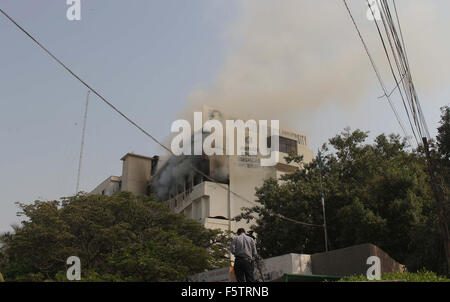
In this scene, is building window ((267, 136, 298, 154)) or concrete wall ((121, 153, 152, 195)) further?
concrete wall ((121, 153, 152, 195))

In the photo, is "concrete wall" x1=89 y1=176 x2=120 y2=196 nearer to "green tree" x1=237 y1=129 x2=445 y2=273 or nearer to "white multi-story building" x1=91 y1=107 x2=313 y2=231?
"white multi-story building" x1=91 y1=107 x2=313 y2=231

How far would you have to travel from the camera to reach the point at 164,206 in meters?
30.6

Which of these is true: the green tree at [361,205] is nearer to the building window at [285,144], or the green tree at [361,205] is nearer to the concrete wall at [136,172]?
the building window at [285,144]

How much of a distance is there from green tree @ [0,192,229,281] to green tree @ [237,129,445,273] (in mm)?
4555

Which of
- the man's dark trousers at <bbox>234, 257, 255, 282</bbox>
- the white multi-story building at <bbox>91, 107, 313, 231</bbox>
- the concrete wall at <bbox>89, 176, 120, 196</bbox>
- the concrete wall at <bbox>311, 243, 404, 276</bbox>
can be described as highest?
the concrete wall at <bbox>89, 176, 120, 196</bbox>

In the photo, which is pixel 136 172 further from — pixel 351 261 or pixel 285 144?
pixel 351 261

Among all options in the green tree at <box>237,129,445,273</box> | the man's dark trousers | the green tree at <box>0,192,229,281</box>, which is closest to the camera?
the man's dark trousers

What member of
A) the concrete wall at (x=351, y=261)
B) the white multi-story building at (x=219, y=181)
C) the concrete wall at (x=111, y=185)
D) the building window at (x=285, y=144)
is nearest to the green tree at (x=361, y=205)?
the concrete wall at (x=351, y=261)

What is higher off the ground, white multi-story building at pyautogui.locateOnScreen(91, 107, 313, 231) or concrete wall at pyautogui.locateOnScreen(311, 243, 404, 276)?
white multi-story building at pyautogui.locateOnScreen(91, 107, 313, 231)

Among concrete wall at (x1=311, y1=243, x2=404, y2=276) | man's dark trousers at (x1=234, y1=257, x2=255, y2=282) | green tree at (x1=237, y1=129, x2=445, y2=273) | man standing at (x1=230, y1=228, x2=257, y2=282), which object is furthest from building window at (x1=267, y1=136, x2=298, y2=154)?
man's dark trousers at (x1=234, y1=257, x2=255, y2=282)

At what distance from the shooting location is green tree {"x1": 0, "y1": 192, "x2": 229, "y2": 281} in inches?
958
